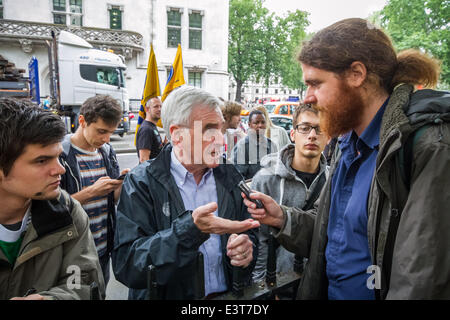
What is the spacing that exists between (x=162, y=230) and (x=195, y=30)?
21.3 metres

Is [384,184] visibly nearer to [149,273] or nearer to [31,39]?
[149,273]

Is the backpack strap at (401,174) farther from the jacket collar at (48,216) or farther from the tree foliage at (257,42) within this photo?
the tree foliage at (257,42)

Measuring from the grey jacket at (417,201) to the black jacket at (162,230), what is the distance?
0.74 m

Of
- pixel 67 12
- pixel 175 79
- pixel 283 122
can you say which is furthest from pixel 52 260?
pixel 67 12

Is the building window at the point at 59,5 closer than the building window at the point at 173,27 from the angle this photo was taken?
Yes

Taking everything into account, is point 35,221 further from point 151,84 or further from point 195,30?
point 195,30

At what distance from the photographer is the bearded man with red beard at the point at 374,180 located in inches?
37.4

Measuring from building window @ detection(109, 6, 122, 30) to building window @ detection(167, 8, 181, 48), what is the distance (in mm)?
3154

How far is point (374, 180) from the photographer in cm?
117

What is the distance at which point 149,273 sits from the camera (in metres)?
1.32

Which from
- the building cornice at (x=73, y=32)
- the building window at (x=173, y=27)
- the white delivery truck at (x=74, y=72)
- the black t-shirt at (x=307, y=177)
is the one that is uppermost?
the building window at (x=173, y=27)

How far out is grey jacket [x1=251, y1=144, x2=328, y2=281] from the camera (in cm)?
221

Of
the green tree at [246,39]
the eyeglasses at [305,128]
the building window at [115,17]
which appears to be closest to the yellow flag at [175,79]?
the eyeglasses at [305,128]

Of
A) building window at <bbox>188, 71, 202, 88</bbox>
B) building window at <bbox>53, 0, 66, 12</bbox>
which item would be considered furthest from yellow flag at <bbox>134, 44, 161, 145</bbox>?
building window at <bbox>53, 0, 66, 12</bbox>
